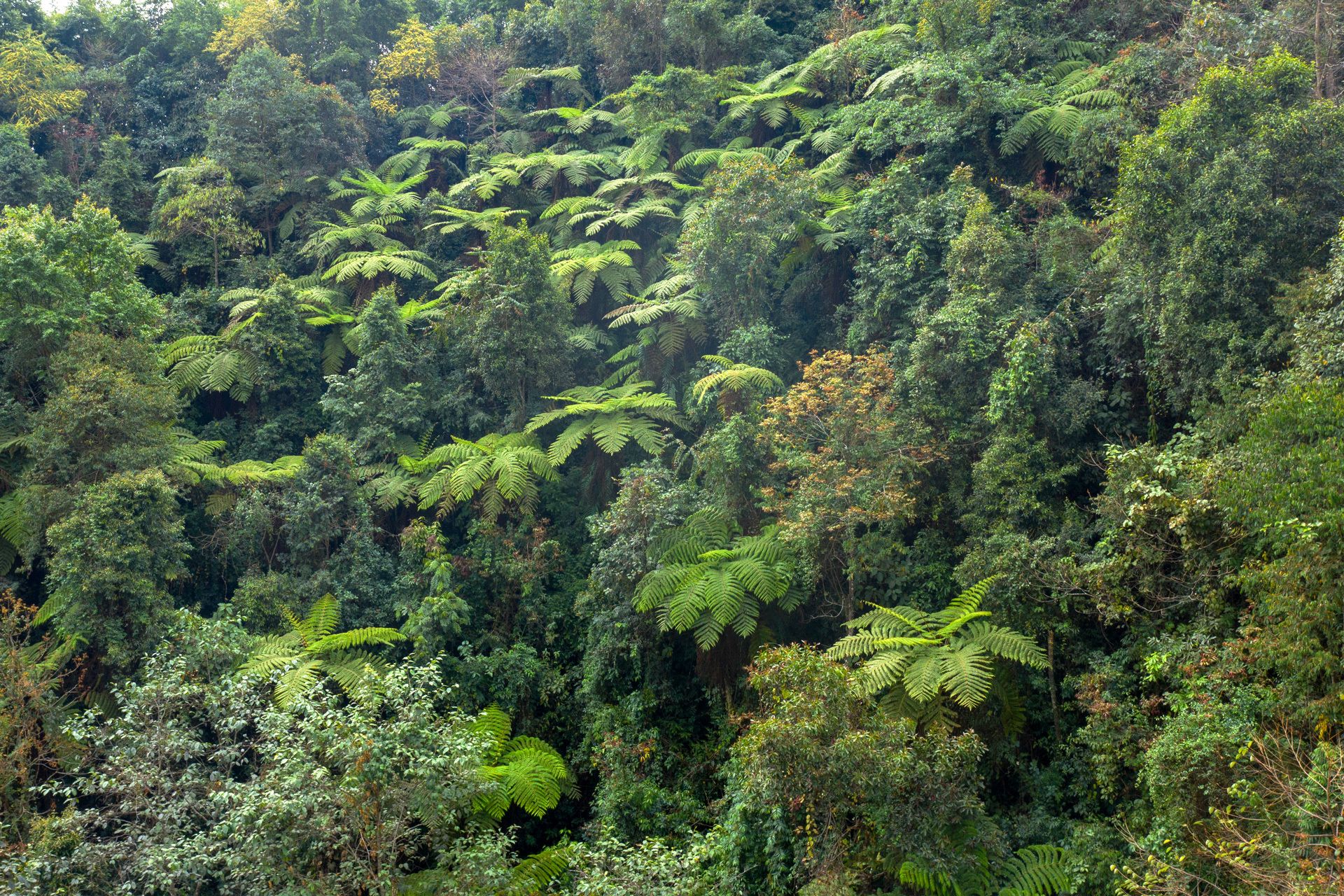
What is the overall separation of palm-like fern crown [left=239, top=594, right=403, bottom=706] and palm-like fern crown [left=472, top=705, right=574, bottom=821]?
165 cm

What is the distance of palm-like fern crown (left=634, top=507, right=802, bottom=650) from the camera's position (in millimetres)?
10109

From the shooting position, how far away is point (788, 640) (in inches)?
430

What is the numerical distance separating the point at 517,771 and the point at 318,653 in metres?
3.08

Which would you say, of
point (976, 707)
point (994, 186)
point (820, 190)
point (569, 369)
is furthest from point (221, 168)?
point (976, 707)

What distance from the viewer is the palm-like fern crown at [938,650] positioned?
26.9ft

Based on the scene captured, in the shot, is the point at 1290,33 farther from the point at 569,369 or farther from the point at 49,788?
the point at 49,788

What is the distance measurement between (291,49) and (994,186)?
742 inches

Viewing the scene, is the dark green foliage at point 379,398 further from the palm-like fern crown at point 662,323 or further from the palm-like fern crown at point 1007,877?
the palm-like fern crown at point 1007,877

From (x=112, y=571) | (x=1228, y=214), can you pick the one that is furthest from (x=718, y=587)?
(x=112, y=571)

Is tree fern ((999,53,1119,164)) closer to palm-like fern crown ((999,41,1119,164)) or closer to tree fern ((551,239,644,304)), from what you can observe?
palm-like fern crown ((999,41,1119,164))

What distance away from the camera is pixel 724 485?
1153 cm

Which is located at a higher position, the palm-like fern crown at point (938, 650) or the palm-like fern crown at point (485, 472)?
the palm-like fern crown at point (485, 472)

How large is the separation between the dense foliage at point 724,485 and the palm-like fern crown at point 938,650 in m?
0.05

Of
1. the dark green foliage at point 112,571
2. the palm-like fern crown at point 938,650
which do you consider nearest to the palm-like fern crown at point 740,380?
the palm-like fern crown at point 938,650
